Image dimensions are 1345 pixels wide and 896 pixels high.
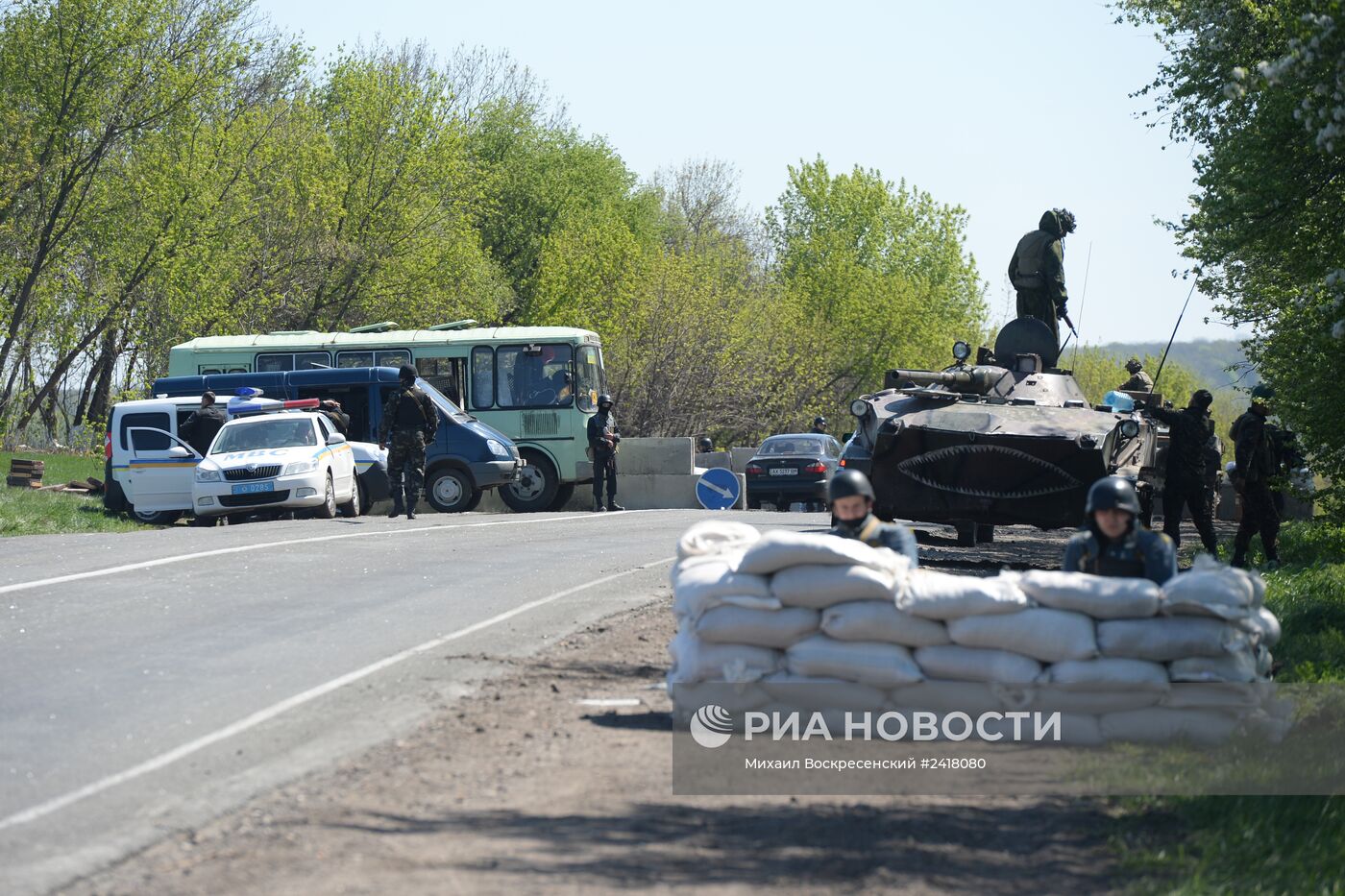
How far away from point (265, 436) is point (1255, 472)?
14.7 metres

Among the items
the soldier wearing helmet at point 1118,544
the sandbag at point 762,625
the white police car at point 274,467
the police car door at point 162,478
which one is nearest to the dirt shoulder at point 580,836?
the sandbag at point 762,625

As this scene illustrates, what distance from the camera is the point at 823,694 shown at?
811cm

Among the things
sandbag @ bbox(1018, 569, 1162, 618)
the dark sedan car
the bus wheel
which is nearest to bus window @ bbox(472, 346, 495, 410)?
the bus wheel

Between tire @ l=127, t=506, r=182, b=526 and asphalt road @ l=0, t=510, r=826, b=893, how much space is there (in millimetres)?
6125

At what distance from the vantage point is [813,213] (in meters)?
85.8

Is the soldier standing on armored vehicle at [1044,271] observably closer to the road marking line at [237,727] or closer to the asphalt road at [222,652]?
the asphalt road at [222,652]

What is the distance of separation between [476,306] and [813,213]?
35.6 m

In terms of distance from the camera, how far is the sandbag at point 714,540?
8.86m

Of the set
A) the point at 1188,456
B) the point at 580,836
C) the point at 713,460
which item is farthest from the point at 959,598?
the point at 713,460

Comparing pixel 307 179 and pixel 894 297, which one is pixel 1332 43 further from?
pixel 894 297

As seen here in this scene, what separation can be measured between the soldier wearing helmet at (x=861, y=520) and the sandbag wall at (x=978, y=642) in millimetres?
358

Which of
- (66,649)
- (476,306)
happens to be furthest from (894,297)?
(66,649)

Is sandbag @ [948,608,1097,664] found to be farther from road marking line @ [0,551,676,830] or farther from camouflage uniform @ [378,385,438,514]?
camouflage uniform @ [378,385,438,514]

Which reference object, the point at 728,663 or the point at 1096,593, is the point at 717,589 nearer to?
the point at 728,663
